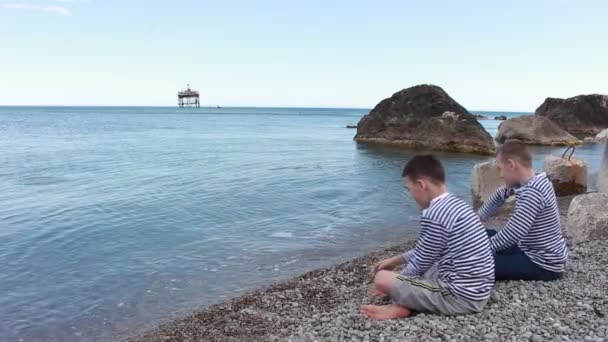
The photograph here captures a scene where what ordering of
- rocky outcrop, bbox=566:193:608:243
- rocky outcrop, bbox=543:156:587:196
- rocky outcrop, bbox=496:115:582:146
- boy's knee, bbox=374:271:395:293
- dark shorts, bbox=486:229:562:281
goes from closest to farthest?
boy's knee, bbox=374:271:395:293, dark shorts, bbox=486:229:562:281, rocky outcrop, bbox=566:193:608:243, rocky outcrop, bbox=543:156:587:196, rocky outcrop, bbox=496:115:582:146

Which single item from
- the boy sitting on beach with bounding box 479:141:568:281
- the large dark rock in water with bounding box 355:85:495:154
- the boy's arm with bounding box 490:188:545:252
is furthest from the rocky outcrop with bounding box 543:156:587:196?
the large dark rock in water with bounding box 355:85:495:154

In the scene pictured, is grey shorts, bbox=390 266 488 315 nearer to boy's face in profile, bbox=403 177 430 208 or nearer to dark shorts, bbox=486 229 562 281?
boy's face in profile, bbox=403 177 430 208

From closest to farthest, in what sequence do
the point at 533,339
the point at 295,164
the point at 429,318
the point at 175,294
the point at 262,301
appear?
the point at 533,339 → the point at 429,318 → the point at 262,301 → the point at 175,294 → the point at 295,164

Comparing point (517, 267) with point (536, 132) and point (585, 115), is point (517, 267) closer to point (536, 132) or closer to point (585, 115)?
point (536, 132)

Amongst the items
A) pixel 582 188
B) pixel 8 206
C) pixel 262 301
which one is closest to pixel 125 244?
pixel 262 301

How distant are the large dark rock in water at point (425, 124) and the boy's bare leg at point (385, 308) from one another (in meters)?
38.1

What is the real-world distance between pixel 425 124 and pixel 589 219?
38.3m

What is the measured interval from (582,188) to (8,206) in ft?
70.7

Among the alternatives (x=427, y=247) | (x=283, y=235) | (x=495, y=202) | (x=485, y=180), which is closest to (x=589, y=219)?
(x=495, y=202)

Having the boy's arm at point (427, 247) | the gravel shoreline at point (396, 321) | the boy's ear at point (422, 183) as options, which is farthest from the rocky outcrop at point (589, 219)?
the boy's ear at point (422, 183)

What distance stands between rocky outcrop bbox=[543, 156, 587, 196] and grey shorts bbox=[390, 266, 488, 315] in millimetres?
15456

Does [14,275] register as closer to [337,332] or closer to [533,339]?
[337,332]

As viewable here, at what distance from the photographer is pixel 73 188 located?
22469 millimetres

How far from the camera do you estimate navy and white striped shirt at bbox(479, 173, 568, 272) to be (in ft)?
21.5
